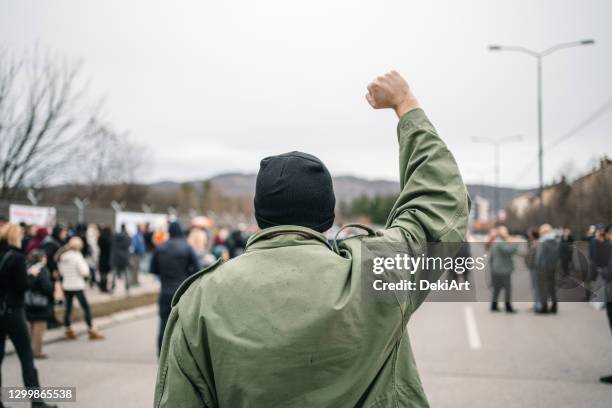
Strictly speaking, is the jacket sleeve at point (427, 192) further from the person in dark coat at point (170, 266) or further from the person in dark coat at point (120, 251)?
the person in dark coat at point (120, 251)

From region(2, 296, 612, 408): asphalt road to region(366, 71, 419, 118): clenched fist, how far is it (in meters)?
4.90

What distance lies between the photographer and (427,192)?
1604 mm

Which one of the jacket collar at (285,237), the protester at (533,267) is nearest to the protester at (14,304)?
the protester at (533,267)

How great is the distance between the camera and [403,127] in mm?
1684

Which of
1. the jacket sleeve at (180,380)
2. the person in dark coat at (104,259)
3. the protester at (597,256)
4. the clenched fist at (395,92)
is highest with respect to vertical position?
the clenched fist at (395,92)

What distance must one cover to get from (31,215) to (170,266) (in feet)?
36.0

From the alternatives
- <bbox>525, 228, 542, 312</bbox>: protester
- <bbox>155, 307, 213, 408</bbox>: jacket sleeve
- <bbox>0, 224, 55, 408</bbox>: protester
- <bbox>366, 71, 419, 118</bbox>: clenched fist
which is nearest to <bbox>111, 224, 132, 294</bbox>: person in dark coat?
<bbox>0, 224, 55, 408</bbox>: protester

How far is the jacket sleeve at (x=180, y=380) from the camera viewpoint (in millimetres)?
1467

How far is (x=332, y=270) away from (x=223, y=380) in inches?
16.4

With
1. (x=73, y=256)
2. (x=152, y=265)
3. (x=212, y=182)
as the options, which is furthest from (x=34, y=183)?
(x=212, y=182)

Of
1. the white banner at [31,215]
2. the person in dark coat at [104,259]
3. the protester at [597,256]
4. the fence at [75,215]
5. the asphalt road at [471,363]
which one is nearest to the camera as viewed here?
the protester at [597,256]

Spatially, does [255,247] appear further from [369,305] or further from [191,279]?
[369,305]

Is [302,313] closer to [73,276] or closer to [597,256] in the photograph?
[597,256]

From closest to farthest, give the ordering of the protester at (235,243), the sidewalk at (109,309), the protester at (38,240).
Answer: the sidewalk at (109,309) < the protester at (38,240) < the protester at (235,243)
